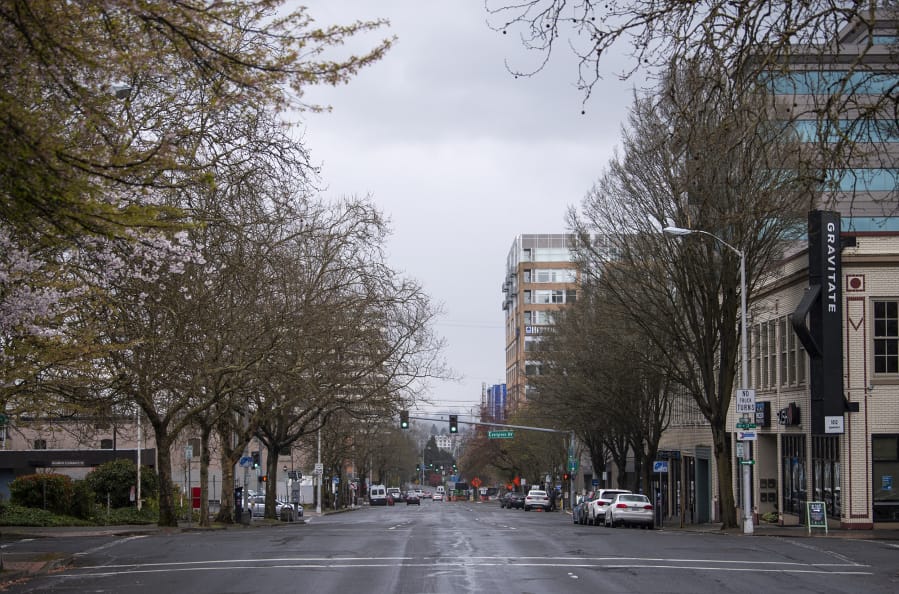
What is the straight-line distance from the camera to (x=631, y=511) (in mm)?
40594

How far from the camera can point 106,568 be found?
20781 mm

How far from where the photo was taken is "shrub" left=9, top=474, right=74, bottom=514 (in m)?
42.5

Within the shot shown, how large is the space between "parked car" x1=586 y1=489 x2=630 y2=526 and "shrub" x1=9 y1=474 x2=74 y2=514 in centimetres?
2071

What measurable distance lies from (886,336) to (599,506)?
533 inches

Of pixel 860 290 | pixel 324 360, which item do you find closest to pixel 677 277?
pixel 860 290

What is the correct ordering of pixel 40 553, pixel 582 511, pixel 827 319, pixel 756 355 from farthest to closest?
pixel 582 511, pixel 756 355, pixel 827 319, pixel 40 553

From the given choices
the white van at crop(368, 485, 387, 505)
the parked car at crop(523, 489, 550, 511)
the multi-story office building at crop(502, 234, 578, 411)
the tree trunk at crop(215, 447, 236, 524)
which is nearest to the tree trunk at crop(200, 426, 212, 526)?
the tree trunk at crop(215, 447, 236, 524)

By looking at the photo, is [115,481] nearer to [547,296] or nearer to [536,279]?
[547,296]

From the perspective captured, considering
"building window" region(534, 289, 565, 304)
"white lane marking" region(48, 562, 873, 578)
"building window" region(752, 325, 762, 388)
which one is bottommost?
"white lane marking" region(48, 562, 873, 578)

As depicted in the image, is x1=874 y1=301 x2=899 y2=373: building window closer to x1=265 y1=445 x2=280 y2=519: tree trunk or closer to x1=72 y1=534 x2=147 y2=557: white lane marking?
x1=72 y1=534 x2=147 y2=557: white lane marking

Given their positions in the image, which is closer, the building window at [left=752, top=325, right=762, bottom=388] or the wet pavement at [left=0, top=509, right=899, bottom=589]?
the wet pavement at [left=0, top=509, right=899, bottom=589]

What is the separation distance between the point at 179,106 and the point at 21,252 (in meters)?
3.54

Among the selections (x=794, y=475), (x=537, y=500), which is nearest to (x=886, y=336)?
(x=794, y=475)

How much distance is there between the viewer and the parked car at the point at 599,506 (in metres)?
43.2
